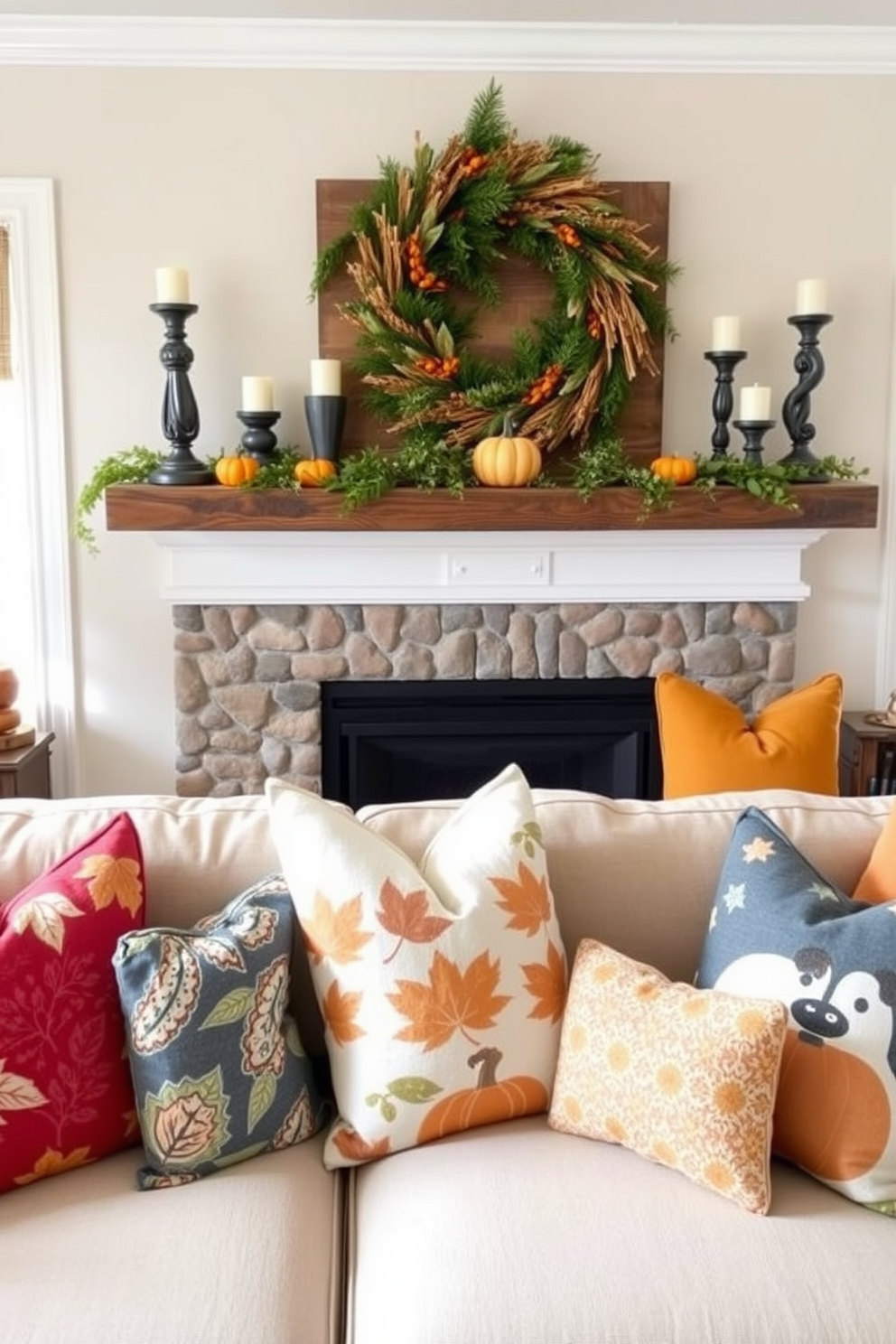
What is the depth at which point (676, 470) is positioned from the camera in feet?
10.4

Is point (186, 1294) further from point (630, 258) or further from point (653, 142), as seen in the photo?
point (653, 142)

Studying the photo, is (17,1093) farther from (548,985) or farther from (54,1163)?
(548,985)

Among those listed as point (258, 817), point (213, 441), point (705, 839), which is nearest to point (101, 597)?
point (213, 441)

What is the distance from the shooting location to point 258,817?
5.88ft

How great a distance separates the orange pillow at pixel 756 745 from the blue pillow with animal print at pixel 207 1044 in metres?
1.09

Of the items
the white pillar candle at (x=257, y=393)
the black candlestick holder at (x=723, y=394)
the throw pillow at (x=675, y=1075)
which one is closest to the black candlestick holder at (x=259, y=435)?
the white pillar candle at (x=257, y=393)

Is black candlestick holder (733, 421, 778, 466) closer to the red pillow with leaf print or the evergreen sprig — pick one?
the evergreen sprig

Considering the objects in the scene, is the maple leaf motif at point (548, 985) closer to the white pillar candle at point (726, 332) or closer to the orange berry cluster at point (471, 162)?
the white pillar candle at point (726, 332)

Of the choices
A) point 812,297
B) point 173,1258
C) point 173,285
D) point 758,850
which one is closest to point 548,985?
point 758,850

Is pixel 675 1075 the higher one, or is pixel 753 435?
pixel 753 435

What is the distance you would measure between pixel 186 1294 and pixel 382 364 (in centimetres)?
242

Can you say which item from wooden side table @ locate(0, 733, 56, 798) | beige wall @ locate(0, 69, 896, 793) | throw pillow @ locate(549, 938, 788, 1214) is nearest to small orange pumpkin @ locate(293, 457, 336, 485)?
beige wall @ locate(0, 69, 896, 793)

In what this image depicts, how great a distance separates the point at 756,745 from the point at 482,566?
112 cm

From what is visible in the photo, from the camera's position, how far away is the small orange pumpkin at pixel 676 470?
315cm
